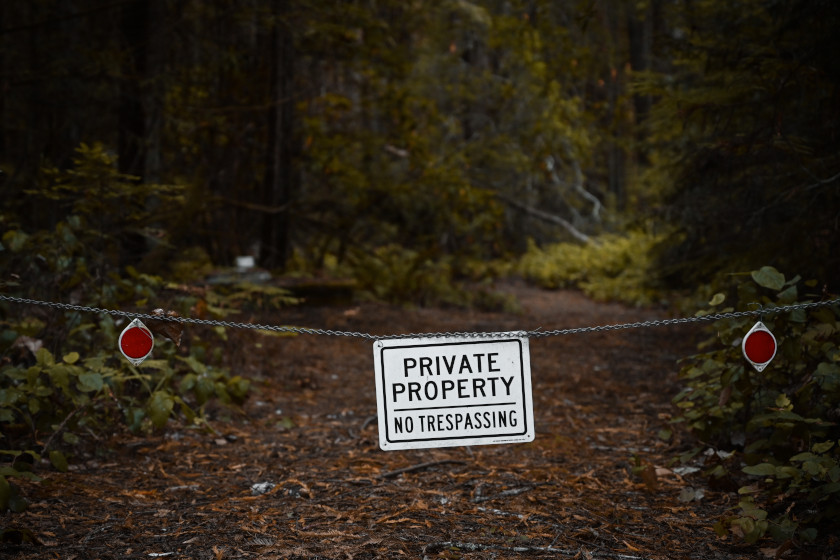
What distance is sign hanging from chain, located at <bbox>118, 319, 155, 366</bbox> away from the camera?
3.00 meters

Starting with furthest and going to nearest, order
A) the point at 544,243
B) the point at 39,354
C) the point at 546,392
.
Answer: the point at 544,243, the point at 546,392, the point at 39,354

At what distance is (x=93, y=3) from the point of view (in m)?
9.18

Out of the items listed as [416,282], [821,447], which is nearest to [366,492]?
[821,447]

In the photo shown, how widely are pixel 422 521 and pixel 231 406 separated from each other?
265cm

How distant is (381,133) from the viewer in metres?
13.4

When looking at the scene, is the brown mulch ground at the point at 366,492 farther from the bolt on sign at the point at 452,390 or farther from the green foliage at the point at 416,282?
the green foliage at the point at 416,282

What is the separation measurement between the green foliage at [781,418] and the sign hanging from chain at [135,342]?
2.62 meters

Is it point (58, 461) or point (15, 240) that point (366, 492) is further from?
point (15, 240)

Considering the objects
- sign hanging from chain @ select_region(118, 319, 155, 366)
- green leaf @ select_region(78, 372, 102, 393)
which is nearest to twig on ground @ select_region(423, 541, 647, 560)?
sign hanging from chain @ select_region(118, 319, 155, 366)

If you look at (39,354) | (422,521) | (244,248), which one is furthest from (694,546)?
(244,248)

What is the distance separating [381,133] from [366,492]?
33.5 ft

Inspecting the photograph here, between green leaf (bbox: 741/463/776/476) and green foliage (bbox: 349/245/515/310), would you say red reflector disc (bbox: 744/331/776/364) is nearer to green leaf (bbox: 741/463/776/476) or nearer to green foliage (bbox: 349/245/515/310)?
green leaf (bbox: 741/463/776/476)

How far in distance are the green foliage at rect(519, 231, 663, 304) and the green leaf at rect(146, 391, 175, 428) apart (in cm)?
1151

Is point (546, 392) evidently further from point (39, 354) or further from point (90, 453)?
point (39, 354)
